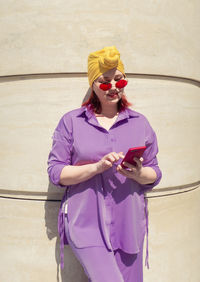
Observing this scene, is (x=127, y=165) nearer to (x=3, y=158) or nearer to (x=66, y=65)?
(x=66, y=65)

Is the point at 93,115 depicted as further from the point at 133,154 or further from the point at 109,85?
the point at 133,154

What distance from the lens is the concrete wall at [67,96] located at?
262cm

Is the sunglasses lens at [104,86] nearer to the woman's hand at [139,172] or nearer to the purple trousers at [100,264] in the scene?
the woman's hand at [139,172]

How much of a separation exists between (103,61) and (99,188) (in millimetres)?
816

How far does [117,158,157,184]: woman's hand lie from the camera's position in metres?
2.12

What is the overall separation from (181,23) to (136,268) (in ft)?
6.48

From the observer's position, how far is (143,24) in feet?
8.89

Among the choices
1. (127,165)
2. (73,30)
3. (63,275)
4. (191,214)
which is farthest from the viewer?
(191,214)

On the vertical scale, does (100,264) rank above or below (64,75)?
below

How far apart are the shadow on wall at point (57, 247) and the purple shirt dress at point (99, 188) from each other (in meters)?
0.42

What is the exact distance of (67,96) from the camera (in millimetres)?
2652

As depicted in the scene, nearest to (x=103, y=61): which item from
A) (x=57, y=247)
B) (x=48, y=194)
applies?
(x=48, y=194)

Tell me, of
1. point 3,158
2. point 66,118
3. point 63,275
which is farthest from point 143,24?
point 63,275

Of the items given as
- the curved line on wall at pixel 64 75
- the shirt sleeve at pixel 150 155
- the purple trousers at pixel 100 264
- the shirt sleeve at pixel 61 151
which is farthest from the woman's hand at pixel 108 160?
the curved line on wall at pixel 64 75
